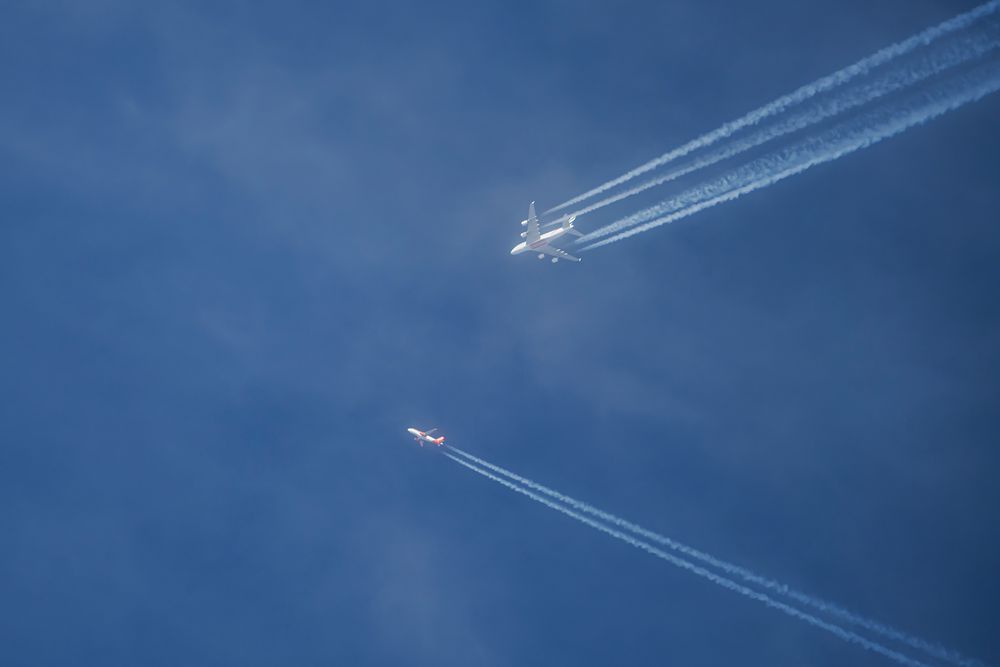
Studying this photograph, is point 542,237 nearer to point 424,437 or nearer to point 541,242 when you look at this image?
point 541,242

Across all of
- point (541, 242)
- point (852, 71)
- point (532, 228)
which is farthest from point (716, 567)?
point (852, 71)

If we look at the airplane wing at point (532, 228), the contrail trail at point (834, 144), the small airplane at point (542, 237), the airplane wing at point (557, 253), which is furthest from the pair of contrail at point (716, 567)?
the contrail trail at point (834, 144)

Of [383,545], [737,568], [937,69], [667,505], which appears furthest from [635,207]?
[383,545]

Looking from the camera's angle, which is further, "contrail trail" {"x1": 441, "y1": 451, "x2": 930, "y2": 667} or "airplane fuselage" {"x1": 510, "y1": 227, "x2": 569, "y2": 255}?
"airplane fuselage" {"x1": 510, "y1": 227, "x2": 569, "y2": 255}

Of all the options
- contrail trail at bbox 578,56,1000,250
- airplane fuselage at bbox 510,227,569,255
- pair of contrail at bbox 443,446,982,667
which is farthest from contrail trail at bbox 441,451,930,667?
contrail trail at bbox 578,56,1000,250

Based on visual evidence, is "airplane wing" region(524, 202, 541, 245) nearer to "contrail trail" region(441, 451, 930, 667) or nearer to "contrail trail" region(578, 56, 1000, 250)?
"contrail trail" region(578, 56, 1000, 250)

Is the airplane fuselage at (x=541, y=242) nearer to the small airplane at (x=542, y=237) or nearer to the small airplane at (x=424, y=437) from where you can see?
the small airplane at (x=542, y=237)
